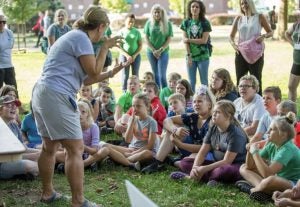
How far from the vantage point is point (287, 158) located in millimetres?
4461

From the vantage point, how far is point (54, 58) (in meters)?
4.13

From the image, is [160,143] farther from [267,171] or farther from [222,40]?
[222,40]

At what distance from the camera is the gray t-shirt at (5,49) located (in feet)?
28.4

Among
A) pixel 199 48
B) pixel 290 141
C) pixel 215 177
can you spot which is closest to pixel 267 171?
A: pixel 290 141

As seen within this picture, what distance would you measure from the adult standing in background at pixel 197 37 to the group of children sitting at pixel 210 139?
→ 57.6 inches

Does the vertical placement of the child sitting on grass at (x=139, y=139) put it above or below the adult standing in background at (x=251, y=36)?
below

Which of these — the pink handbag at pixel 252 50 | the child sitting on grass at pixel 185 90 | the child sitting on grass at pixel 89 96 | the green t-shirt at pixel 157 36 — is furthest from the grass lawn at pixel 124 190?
the green t-shirt at pixel 157 36

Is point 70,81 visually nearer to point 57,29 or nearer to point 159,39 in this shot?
point 159,39

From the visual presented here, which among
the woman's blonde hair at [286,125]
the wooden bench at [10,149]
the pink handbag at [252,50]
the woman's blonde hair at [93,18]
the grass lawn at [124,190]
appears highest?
the woman's blonde hair at [93,18]

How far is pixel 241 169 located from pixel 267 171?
0.43 metres

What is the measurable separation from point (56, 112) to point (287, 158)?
1844 mm

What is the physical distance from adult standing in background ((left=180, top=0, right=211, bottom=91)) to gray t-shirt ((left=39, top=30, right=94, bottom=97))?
4334 mm

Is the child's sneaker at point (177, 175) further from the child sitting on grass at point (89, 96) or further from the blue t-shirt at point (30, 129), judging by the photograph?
the child sitting on grass at point (89, 96)

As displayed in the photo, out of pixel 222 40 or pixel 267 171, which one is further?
pixel 222 40
